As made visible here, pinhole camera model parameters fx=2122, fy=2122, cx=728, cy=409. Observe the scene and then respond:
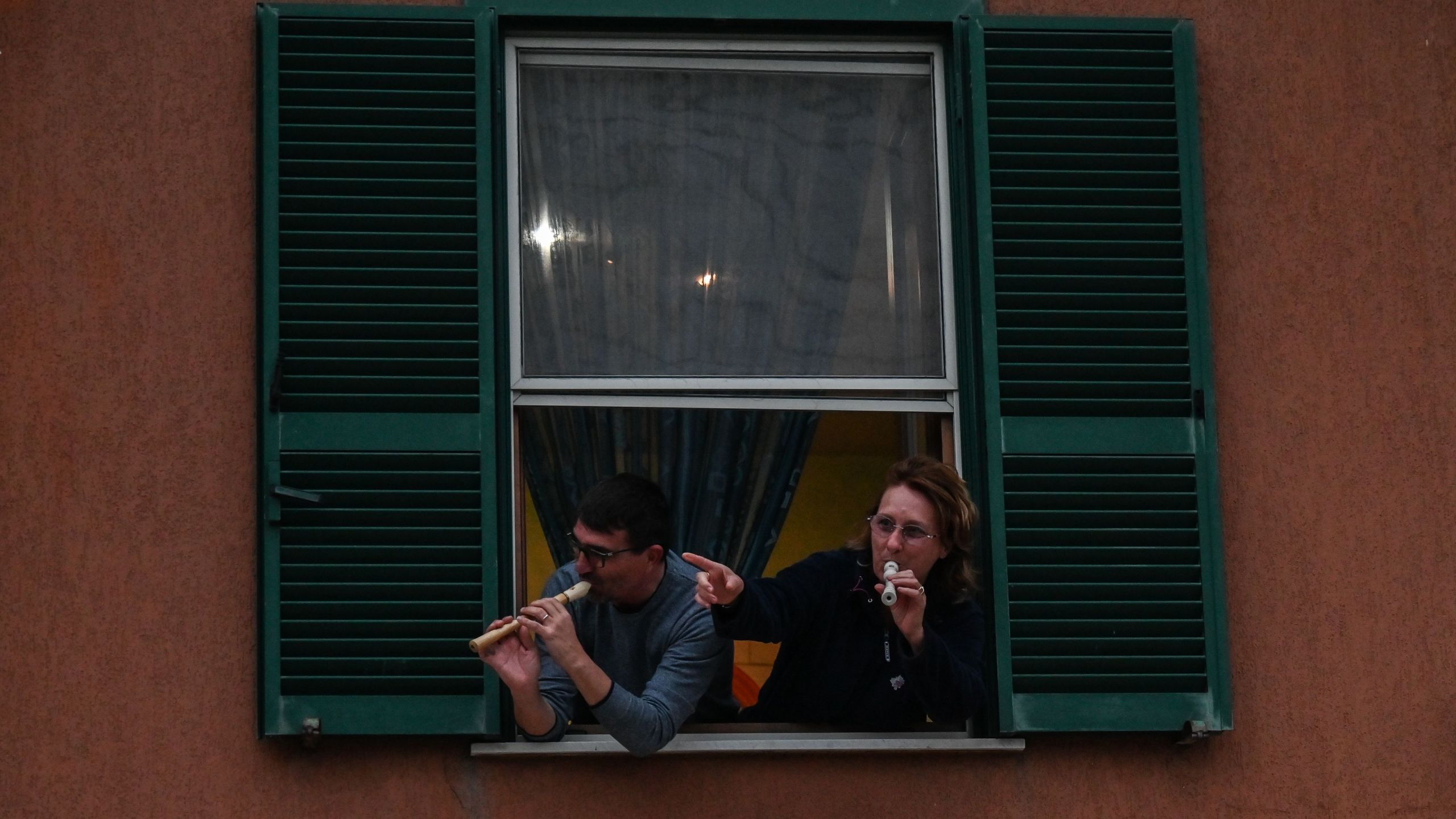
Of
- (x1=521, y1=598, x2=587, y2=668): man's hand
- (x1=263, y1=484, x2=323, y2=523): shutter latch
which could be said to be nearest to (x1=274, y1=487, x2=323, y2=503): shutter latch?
(x1=263, y1=484, x2=323, y2=523): shutter latch

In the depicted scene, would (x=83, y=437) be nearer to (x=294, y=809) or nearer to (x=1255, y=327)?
(x=294, y=809)

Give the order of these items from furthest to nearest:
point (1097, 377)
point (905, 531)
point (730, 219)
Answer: point (730, 219), point (1097, 377), point (905, 531)

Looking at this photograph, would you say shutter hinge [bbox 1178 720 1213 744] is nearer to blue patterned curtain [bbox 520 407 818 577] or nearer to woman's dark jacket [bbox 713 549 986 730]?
woman's dark jacket [bbox 713 549 986 730]

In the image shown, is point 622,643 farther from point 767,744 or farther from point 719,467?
point 719,467

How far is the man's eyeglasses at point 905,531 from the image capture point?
4.90 m

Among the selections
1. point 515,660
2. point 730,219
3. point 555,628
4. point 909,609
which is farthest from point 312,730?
point 730,219

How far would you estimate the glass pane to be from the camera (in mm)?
5324

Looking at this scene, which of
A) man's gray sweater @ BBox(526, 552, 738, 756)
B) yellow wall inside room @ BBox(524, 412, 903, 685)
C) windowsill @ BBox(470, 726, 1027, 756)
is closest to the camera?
man's gray sweater @ BBox(526, 552, 738, 756)

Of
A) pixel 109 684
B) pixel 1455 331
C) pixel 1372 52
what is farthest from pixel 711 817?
pixel 1372 52

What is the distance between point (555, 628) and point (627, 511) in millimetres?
433

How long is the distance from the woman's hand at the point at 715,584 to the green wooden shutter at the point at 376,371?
576mm

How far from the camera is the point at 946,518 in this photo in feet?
16.1

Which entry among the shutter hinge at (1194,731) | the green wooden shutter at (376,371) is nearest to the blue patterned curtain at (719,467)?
the green wooden shutter at (376,371)

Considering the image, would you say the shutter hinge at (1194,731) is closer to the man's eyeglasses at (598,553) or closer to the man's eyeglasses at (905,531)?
Result: the man's eyeglasses at (905,531)
